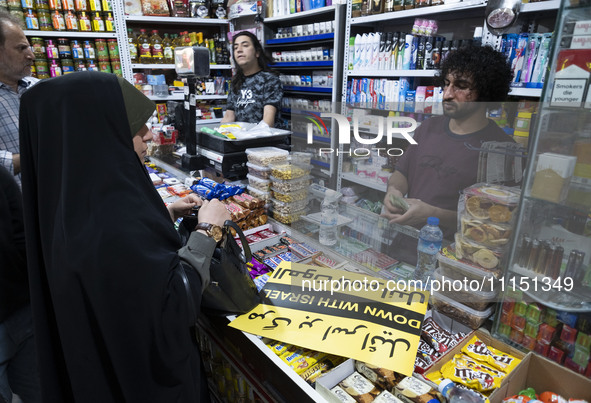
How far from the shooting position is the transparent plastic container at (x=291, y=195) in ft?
6.03

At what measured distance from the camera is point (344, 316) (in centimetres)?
112

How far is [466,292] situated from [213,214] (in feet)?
2.87

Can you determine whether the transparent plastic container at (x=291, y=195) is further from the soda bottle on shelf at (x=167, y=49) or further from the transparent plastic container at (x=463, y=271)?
the soda bottle on shelf at (x=167, y=49)

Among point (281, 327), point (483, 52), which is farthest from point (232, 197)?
point (483, 52)

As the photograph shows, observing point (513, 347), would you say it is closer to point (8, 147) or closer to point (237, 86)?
point (8, 147)

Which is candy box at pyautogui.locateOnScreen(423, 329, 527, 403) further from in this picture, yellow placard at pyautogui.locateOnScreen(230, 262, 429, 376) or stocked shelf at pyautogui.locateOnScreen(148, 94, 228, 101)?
stocked shelf at pyautogui.locateOnScreen(148, 94, 228, 101)

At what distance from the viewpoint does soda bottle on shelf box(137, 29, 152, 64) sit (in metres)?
4.84

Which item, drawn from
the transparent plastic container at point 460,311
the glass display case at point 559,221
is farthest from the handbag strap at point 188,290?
the glass display case at point 559,221

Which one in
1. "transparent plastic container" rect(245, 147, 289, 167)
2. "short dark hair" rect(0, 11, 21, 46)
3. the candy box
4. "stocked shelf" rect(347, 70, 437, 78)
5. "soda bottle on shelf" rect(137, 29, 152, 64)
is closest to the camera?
the candy box

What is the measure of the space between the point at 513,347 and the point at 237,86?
3.55 meters

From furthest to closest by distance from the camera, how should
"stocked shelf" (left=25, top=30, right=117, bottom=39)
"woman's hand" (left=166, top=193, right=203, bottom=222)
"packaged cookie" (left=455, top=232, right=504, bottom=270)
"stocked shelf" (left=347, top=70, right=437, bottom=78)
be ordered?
"stocked shelf" (left=25, top=30, right=117, bottom=39) → "stocked shelf" (left=347, top=70, right=437, bottom=78) → "woman's hand" (left=166, top=193, right=203, bottom=222) → "packaged cookie" (left=455, top=232, right=504, bottom=270)

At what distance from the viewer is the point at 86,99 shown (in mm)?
856

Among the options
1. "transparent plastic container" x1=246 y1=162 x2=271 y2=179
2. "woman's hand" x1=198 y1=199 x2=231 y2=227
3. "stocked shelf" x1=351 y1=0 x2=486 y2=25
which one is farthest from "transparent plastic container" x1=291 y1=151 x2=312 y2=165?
"stocked shelf" x1=351 y1=0 x2=486 y2=25

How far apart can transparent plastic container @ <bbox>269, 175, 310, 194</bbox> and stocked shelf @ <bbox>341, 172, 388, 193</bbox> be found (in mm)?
275
